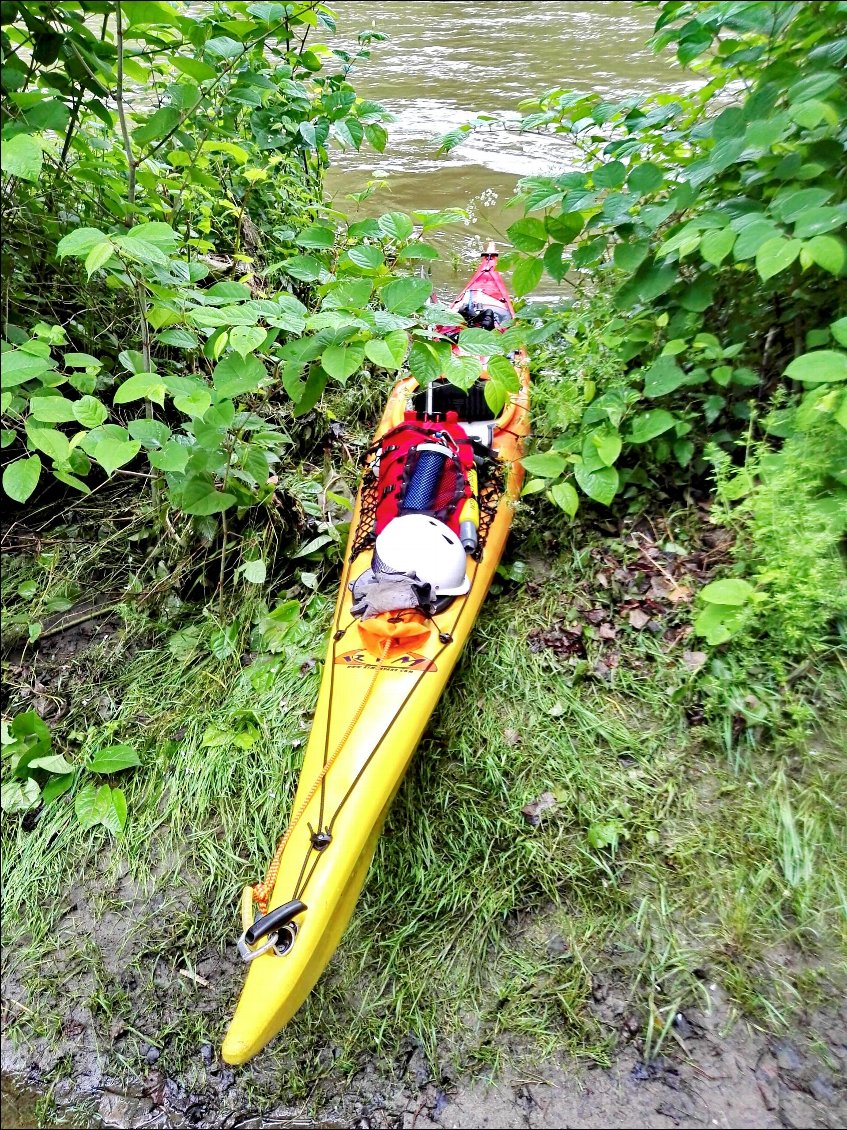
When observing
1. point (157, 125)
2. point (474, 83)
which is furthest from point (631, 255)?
point (474, 83)

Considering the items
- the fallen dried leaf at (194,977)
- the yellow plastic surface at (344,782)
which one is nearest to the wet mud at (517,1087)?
the fallen dried leaf at (194,977)

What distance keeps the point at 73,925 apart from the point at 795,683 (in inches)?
96.6

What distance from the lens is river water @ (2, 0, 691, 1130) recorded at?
613cm

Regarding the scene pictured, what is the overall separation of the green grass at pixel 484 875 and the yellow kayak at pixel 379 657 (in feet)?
0.87

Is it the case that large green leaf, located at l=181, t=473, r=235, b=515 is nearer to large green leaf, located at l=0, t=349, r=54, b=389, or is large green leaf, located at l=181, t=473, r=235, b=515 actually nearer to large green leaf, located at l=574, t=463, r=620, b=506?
large green leaf, located at l=0, t=349, r=54, b=389

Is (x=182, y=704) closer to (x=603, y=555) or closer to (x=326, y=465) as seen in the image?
(x=326, y=465)

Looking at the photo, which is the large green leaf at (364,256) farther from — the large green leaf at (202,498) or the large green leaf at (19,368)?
the large green leaf at (202,498)

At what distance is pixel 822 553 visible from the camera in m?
1.97

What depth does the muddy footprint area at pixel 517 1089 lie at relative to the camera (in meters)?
1.62

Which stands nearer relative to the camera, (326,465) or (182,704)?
(182,704)

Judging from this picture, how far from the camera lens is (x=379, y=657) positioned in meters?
2.20

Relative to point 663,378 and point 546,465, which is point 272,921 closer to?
point 546,465

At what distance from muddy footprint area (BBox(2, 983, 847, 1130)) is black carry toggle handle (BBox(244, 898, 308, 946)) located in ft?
1.78

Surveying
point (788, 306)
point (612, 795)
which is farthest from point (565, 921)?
point (788, 306)
